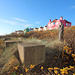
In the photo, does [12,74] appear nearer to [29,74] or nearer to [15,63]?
[15,63]

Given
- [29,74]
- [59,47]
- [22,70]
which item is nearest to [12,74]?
[22,70]

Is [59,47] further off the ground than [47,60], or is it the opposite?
[59,47]

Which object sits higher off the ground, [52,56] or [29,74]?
[52,56]

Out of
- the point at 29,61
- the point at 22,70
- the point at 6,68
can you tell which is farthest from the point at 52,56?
the point at 6,68

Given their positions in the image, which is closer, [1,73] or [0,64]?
[1,73]

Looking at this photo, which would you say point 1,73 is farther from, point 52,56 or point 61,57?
point 61,57

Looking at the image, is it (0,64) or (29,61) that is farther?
(0,64)

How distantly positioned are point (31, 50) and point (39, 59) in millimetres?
407

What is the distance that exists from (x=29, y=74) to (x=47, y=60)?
78 centimetres

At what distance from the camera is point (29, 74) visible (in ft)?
4.63

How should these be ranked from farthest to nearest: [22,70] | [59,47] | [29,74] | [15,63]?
[59,47] → [15,63] → [22,70] → [29,74]

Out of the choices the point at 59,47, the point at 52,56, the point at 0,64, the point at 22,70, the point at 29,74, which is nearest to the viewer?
the point at 29,74

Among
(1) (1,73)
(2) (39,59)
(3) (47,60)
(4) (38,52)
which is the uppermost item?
(4) (38,52)

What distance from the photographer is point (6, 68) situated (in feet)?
5.22
